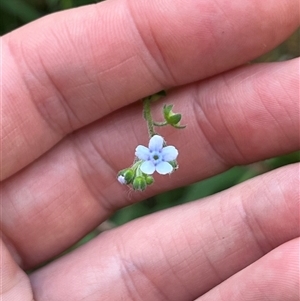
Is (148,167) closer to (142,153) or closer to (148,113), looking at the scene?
(142,153)

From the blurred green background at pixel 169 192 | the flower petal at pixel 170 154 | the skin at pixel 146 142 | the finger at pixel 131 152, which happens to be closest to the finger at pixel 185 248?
the skin at pixel 146 142

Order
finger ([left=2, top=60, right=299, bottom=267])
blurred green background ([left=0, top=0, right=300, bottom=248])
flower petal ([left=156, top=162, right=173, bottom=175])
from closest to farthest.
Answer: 1. flower petal ([left=156, top=162, right=173, bottom=175])
2. finger ([left=2, top=60, right=299, bottom=267])
3. blurred green background ([left=0, top=0, right=300, bottom=248])

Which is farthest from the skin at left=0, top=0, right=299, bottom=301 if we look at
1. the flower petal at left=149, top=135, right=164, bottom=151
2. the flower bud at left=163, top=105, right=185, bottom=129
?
the flower petal at left=149, top=135, right=164, bottom=151

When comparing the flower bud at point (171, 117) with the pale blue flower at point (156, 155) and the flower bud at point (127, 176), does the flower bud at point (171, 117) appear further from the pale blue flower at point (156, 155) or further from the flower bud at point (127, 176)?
the flower bud at point (127, 176)

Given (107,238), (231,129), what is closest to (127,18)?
(231,129)

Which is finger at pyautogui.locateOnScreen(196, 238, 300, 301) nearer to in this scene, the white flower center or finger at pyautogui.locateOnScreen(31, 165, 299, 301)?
finger at pyautogui.locateOnScreen(31, 165, 299, 301)

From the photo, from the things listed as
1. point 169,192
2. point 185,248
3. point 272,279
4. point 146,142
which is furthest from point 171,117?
point 169,192
